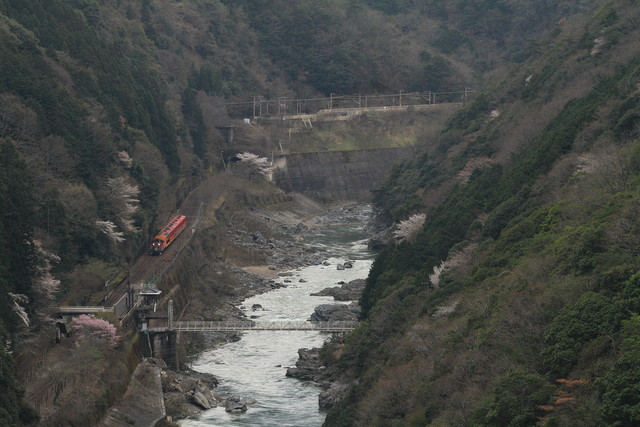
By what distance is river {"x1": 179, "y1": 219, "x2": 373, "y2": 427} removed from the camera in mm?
43375

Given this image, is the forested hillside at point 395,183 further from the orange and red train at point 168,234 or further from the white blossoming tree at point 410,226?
the white blossoming tree at point 410,226

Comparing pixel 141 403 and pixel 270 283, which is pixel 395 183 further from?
pixel 141 403

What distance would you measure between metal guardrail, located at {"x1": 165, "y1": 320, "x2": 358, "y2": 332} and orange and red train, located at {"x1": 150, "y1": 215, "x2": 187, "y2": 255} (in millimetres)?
11552

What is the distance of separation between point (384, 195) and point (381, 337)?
155 feet

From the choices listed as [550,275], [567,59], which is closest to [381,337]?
[550,275]

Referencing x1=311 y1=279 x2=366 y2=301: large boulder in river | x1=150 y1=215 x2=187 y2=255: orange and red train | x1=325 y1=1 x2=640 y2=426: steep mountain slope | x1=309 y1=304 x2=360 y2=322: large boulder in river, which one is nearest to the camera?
x1=325 y1=1 x2=640 y2=426: steep mountain slope

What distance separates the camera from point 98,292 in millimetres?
52125

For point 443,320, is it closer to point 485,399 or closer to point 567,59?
point 485,399

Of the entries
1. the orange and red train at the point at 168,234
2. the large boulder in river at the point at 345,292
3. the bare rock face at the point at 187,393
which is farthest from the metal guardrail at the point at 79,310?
the large boulder in river at the point at 345,292

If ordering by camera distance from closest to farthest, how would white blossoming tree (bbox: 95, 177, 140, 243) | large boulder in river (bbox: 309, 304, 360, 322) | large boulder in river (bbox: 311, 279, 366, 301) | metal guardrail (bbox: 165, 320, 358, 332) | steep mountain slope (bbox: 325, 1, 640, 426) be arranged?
steep mountain slope (bbox: 325, 1, 640, 426) → metal guardrail (bbox: 165, 320, 358, 332) → large boulder in river (bbox: 309, 304, 360, 322) → white blossoming tree (bbox: 95, 177, 140, 243) → large boulder in river (bbox: 311, 279, 366, 301)

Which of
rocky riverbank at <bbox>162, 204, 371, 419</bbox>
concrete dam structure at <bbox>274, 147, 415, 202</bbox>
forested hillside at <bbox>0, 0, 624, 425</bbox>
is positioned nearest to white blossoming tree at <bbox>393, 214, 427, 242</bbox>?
forested hillside at <bbox>0, 0, 624, 425</bbox>

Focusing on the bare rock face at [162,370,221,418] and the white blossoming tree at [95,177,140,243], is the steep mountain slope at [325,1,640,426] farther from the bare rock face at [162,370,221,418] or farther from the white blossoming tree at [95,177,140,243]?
the white blossoming tree at [95,177,140,243]

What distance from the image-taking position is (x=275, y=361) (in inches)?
2015

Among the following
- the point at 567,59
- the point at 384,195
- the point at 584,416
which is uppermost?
the point at 567,59
